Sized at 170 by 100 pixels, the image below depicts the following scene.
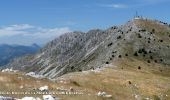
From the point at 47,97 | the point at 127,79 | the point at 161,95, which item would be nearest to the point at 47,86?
the point at 47,97

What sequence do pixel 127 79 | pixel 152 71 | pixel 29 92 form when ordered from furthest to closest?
pixel 152 71 → pixel 127 79 → pixel 29 92

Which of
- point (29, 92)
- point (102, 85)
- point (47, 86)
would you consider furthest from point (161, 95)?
point (29, 92)

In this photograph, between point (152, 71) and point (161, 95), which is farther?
point (152, 71)

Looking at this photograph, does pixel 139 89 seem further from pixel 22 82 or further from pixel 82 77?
pixel 22 82

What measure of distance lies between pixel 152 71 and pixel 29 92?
120 meters

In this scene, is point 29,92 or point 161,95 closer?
point 29,92

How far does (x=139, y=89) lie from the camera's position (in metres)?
131

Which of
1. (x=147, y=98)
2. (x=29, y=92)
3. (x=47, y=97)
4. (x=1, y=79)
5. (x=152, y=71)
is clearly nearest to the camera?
(x=47, y=97)

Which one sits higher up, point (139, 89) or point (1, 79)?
point (1, 79)

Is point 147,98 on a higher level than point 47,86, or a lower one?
lower

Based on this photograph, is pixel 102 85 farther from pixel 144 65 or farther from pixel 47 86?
pixel 144 65

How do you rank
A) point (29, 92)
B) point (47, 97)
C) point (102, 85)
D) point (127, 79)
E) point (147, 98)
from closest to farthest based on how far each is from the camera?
point (47, 97), point (29, 92), point (147, 98), point (102, 85), point (127, 79)

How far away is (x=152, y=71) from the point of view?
188625 mm

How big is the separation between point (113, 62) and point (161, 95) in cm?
6110
